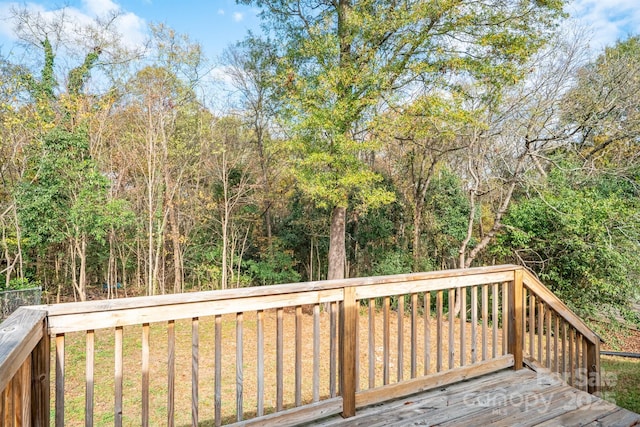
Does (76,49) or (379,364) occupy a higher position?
(76,49)

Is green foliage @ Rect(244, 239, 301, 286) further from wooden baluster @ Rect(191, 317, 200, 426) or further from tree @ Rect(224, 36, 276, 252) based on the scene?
wooden baluster @ Rect(191, 317, 200, 426)

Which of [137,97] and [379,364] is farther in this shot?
[137,97]

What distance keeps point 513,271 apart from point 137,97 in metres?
8.15

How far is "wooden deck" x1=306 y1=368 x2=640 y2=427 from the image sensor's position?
6.47 ft

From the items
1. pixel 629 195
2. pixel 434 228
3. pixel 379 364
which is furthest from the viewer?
pixel 434 228

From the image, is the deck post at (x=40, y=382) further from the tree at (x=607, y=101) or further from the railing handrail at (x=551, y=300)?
the tree at (x=607, y=101)

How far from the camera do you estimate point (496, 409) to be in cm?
211

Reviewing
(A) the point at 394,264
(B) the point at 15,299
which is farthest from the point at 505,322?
(B) the point at 15,299

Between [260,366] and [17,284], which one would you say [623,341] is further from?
[17,284]

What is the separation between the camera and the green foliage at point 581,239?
657cm

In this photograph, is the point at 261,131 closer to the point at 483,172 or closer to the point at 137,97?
the point at 137,97

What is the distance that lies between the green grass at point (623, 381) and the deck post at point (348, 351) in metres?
3.97

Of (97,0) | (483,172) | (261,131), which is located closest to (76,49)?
(97,0)

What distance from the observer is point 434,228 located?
9344 mm
